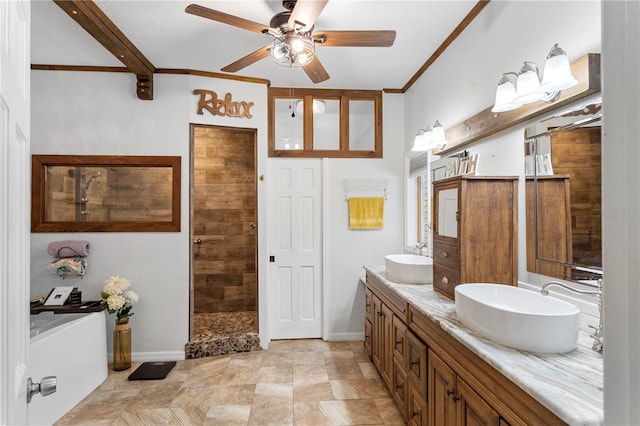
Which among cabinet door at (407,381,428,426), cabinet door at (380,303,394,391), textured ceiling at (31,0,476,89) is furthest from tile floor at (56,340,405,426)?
textured ceiling at (31,0,476,89)

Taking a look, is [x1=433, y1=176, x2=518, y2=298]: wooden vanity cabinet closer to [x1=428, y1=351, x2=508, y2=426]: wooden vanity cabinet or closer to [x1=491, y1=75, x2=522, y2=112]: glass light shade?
[x1=491, y1=75, x2=522, y2=112]: glass light shade

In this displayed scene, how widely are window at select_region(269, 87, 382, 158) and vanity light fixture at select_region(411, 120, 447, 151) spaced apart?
0.90 meters

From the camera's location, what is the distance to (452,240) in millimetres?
2018

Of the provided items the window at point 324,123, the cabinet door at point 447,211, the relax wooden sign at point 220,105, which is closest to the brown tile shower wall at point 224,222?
the window at point 324,123

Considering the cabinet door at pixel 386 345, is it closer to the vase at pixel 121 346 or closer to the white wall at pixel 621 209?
the white wall at pixel 621 209

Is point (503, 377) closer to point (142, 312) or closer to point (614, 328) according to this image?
point (614, 328)

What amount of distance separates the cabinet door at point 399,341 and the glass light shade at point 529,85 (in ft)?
4.78

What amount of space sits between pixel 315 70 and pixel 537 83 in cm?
147

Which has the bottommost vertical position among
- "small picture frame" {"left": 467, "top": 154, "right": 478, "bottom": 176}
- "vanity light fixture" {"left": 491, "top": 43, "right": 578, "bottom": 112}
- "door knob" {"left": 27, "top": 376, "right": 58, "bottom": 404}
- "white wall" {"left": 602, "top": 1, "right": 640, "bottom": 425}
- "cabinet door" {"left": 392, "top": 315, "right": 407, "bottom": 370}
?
"cabinet door" {"left": 392, "top": 315, "right": 407, "bottom": 370}

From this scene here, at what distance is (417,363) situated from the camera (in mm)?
1945

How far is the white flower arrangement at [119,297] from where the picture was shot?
2943 millimetres

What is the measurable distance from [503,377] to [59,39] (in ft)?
12.2

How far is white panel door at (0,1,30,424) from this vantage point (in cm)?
70

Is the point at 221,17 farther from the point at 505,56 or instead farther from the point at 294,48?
the point at 505,56
